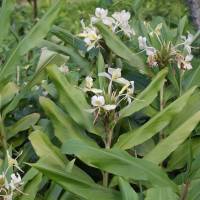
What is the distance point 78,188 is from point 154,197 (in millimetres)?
198

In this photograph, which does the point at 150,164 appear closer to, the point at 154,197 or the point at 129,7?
the point at 154,197

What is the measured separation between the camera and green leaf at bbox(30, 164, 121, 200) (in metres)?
0.61

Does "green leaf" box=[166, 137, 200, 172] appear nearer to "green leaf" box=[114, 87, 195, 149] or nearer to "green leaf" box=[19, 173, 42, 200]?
"green leaf" box=[114, 87, 195, 149]

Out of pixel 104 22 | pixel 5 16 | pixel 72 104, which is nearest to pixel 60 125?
pixel 72 104

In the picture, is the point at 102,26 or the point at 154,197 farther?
the point at 102,26

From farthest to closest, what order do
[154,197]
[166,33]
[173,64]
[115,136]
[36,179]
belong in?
[166,33] → [173,64] → [115,136] → [36,179] → [154,197]

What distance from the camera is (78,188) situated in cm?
66

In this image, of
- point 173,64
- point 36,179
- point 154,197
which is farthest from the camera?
point 173,64

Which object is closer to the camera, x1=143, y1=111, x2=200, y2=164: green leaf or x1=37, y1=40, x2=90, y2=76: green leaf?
x1=143, y1=111, x2=200, y2=164: green leaf

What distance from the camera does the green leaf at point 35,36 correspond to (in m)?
0.92

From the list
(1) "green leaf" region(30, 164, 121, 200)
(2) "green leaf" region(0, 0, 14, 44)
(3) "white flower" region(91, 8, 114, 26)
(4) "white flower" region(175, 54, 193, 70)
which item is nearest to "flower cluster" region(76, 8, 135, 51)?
(3) "white flower" region(91, 8, 114, 26)

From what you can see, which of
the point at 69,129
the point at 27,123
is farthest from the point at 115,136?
the point at 27,123

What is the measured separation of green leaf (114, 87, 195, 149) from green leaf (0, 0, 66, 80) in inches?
19.1

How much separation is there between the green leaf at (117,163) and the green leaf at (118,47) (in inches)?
15.3
